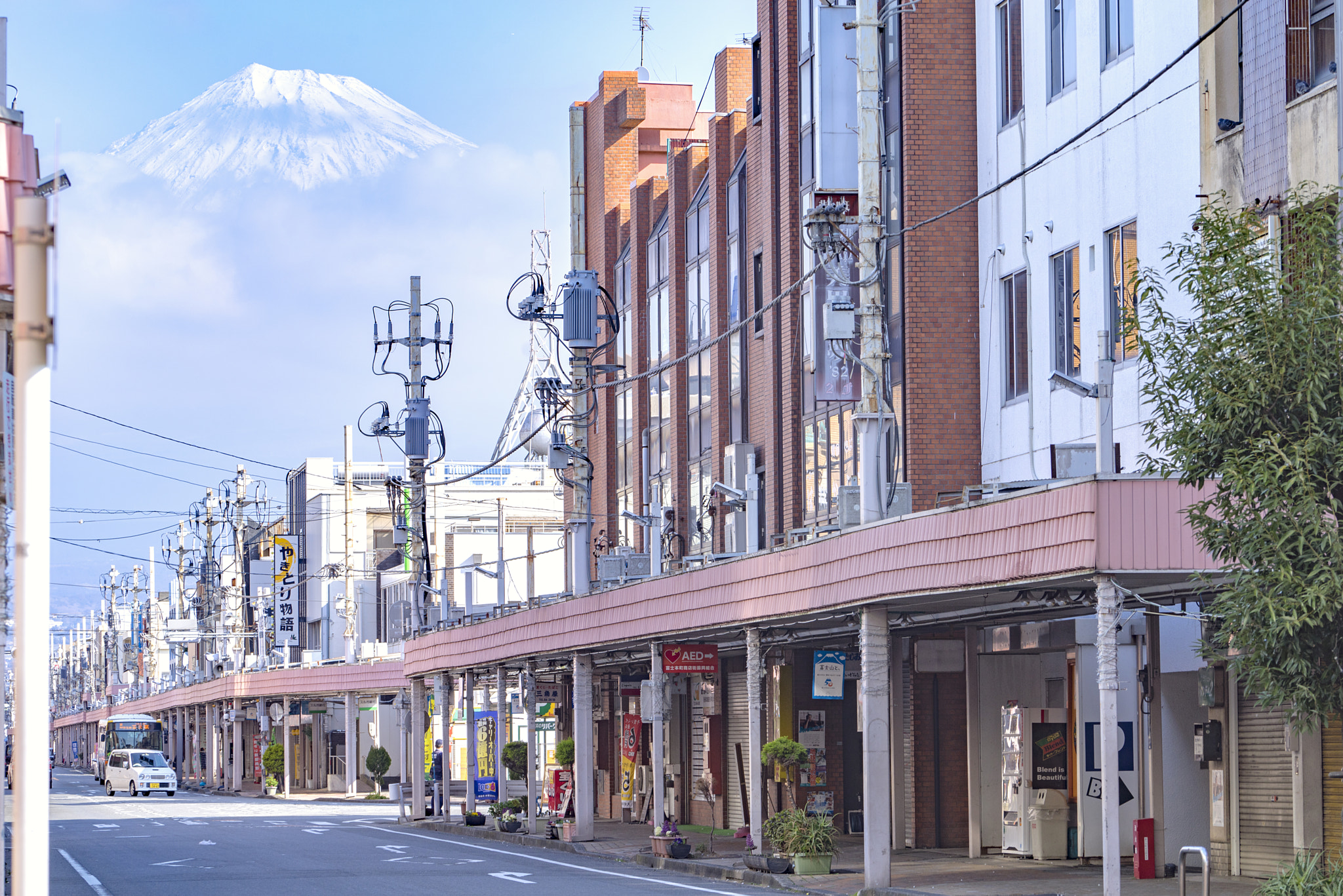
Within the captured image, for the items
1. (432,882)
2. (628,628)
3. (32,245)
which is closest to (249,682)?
(628,628)

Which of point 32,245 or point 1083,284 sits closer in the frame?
point 32,245

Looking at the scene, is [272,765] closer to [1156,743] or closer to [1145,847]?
[1156,743]

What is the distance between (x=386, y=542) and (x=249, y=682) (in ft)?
70.9

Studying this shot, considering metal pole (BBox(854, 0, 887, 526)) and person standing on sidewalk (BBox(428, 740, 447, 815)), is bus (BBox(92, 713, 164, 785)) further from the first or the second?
metal pole (BBox(854, 0, 887, 526))

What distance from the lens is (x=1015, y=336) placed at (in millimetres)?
29891

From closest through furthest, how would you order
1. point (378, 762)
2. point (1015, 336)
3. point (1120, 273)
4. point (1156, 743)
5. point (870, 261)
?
point (1156, 743) < point (870, 261) < point (1120, 273) < point (1015, 336) < point (378, 762)

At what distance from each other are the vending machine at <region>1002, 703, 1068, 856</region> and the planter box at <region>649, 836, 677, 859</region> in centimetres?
612

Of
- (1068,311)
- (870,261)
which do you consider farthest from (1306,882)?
(1068,311)

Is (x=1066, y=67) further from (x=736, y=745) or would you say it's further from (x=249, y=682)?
(x=249, y=682)

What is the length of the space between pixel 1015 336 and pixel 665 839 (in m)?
10.0

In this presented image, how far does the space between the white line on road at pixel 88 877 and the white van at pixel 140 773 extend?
1762 inches

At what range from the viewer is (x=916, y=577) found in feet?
70.7

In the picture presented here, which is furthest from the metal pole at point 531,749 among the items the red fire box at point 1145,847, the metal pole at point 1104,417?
the metal pole at point 1104,417

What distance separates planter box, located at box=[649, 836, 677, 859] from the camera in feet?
99.0
